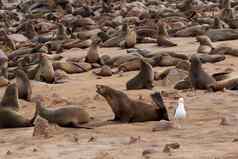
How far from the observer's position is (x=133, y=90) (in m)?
9.91

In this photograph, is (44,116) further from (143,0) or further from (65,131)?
(143,0)

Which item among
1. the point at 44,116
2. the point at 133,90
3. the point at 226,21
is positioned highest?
the point at 44,116

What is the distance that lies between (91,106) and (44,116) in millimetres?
1268

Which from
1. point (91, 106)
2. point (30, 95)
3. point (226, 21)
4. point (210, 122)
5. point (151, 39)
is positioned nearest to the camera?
point (210, 122)

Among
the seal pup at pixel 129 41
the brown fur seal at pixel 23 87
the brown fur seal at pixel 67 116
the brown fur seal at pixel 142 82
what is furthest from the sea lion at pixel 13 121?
the seal pup at pixel 129 41

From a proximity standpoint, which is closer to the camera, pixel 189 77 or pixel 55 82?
pixel 189 77

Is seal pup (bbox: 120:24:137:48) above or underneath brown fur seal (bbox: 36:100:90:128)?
underneath

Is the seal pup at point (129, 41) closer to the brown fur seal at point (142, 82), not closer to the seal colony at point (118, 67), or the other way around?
the seal colony at point (118, 67)

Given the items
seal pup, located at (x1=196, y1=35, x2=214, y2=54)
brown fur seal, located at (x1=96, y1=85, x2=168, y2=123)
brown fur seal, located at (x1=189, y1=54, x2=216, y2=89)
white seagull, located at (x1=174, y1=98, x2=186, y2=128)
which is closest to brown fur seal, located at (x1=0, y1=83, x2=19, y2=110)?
brown fur seal, located at (x1=96, y1=85, x2=168, y2=123)

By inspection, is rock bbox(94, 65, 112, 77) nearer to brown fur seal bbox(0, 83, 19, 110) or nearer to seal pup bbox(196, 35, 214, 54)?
seal pup bbox(196, 35, 214, 54)

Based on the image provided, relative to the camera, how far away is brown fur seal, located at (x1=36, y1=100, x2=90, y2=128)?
7.40 metres

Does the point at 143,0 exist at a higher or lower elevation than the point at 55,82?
lower

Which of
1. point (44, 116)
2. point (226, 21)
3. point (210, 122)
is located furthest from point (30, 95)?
point (226, 21)

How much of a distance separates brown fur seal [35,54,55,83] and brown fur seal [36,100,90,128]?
3804mm
